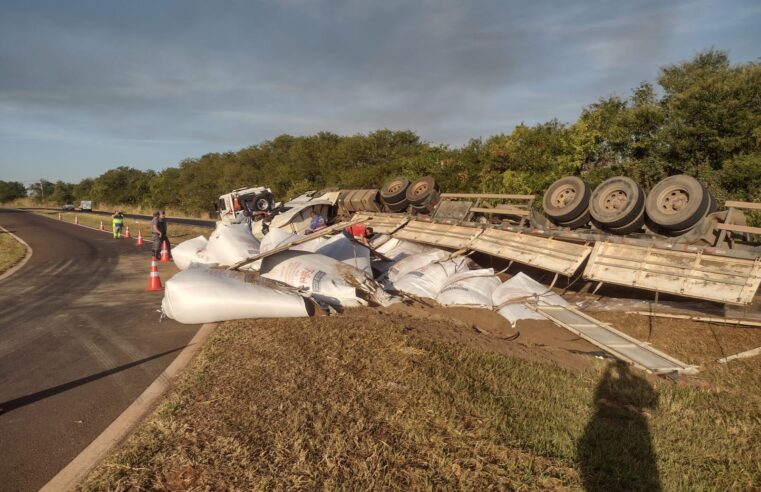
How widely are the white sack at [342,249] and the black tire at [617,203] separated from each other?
14.2ft

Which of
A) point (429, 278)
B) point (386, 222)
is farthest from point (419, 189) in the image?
point (429, 278)

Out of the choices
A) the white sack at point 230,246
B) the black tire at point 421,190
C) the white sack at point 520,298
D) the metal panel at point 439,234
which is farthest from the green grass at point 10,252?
the white sack at point 520,298

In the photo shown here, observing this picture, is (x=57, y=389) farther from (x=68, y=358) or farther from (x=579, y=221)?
(x=579, y=221)

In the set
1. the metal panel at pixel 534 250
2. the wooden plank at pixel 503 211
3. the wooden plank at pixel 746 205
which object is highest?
the wooden plank at pixel 746 205

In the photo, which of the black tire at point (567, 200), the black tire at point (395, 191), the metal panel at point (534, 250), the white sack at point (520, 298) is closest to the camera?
the white sack at point (520, 298)

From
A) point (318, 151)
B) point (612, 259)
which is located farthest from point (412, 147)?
point (612, 259)

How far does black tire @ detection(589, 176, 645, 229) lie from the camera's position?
8.02 metres

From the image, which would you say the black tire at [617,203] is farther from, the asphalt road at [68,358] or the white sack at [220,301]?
the asphalt road at [68,358]

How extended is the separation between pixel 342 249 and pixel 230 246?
7.56 ft

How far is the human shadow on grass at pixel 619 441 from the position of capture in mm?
2816

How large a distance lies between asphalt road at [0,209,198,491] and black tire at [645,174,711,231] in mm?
7499

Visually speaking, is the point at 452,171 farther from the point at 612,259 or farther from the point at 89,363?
the point at 89,363

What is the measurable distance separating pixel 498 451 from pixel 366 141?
27.6m

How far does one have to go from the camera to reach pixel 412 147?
27.8m
